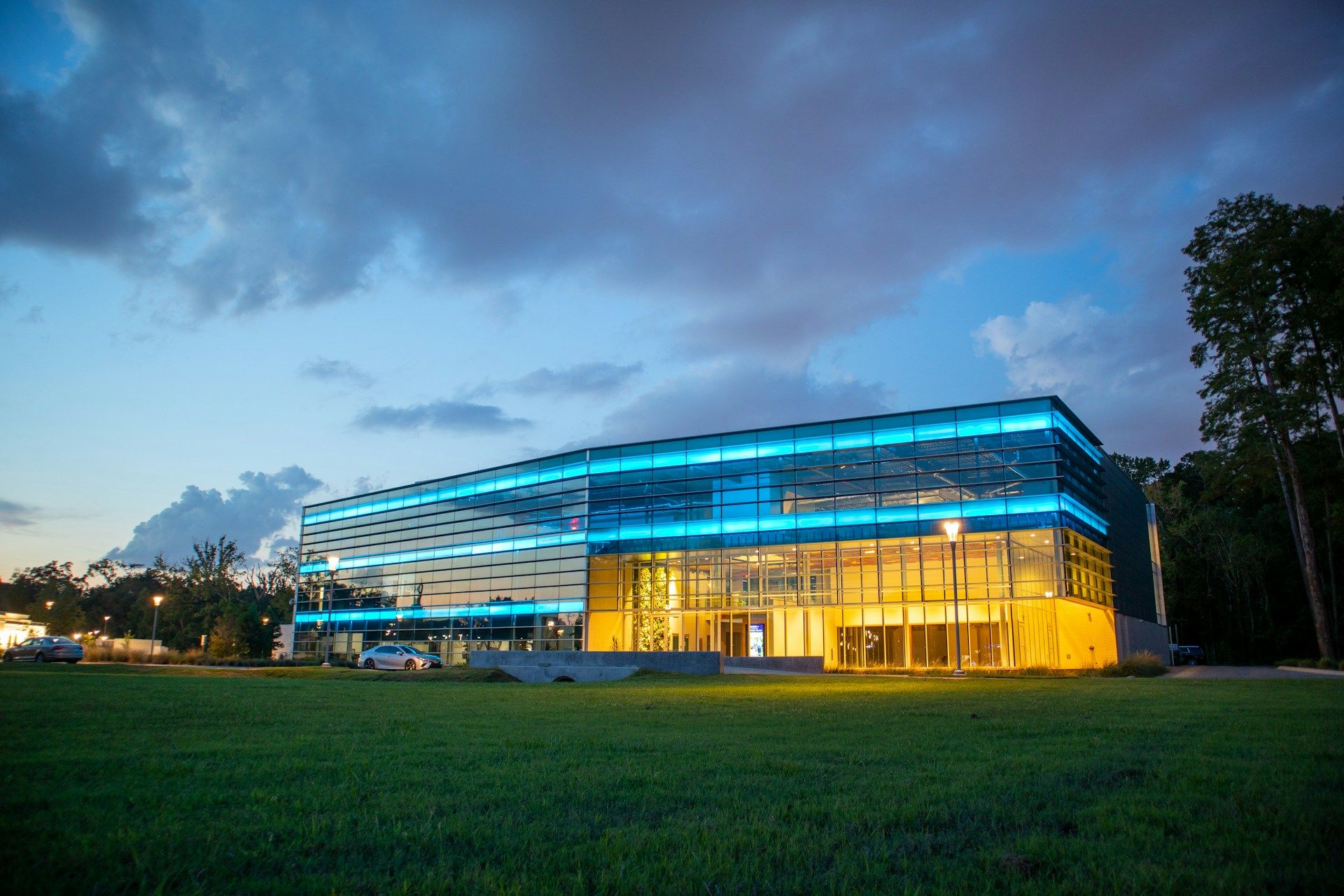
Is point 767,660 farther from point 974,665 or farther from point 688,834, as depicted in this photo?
point 688,834

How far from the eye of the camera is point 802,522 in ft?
161

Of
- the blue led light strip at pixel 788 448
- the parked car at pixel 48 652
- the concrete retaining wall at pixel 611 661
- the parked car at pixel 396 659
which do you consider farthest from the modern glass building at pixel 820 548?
the parked car at pixel 48 652

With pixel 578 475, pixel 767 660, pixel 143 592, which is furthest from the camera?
pixel 143 592

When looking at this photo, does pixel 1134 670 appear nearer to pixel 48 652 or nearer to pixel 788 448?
pixel 788 448

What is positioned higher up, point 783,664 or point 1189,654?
point 783,664

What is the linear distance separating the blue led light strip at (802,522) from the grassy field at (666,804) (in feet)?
114

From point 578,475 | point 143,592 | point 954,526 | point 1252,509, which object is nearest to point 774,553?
point 578,475

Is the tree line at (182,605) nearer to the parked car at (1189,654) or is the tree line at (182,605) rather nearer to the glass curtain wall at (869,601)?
the glass curtain wall at (869,601)

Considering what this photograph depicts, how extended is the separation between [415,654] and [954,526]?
29098 millimetres

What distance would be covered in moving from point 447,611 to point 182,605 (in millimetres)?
41136

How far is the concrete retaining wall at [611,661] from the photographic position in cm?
3356

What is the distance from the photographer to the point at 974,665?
43.8m

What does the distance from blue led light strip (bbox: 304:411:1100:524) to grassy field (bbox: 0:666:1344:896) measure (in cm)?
3588

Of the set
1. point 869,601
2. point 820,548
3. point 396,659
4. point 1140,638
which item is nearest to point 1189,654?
point 1140,638
